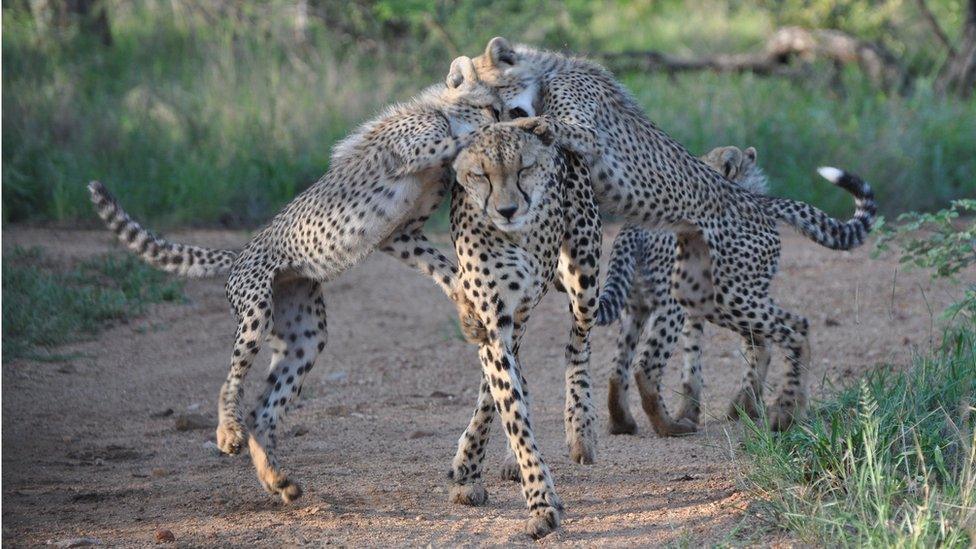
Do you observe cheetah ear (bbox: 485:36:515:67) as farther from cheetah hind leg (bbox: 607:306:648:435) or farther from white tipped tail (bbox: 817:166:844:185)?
white tipped tail (bbox: 817:166:844:185)

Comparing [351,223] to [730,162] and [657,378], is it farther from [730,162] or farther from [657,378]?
[730,162]

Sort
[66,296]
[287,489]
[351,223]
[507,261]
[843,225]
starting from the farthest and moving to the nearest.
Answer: [66,296], [843,225], [351,223], [287,489], [507,261]

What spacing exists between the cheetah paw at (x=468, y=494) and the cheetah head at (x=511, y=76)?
61.8 inches

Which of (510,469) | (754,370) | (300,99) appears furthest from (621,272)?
(300,99)

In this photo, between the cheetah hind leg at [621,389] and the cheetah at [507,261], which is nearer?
the cheetah at [507,261]

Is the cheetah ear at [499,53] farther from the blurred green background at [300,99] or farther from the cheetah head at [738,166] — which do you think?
the blurred green background at [300,99]

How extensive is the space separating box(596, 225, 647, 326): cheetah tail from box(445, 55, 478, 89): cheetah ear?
3.13 ft

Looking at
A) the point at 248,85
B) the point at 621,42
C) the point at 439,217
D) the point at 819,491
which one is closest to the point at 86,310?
the point at 439,217

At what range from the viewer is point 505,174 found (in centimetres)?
429

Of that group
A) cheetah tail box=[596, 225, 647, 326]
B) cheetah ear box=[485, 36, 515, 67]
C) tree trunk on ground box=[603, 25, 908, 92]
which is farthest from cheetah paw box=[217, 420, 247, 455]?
tree trunk on ground box=[603, 25, 908, 92]

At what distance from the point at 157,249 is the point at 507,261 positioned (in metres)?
1.76

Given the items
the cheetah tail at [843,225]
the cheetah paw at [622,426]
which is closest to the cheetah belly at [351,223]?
the cheetah paw at [622,426]

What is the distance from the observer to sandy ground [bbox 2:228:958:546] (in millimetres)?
4336

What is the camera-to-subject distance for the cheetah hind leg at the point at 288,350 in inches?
191
